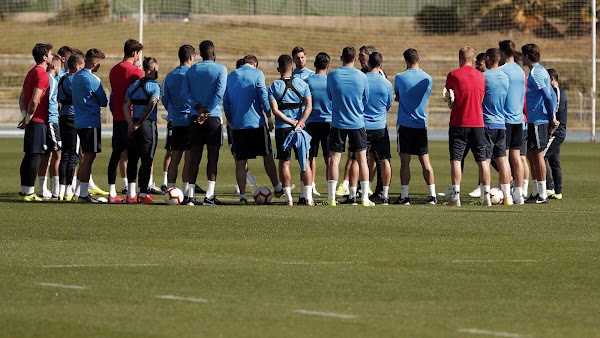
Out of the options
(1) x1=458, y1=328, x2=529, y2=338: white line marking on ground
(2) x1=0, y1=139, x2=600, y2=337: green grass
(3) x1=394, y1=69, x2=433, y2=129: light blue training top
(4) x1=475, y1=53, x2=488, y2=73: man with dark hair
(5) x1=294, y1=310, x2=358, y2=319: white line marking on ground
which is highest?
(4) x1=475, y1=53, x2=488, y2=73: man with dark hair

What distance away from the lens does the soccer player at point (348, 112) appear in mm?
17922

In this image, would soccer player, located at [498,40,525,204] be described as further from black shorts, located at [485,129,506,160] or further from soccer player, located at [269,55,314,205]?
soccer player, located at [269,55,314,205]

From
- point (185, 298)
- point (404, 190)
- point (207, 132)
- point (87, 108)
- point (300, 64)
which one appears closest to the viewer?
point (185, 298)

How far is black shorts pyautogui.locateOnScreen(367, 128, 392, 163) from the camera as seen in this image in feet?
61.7

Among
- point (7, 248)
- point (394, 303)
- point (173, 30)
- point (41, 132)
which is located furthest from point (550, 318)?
point (173, 30)

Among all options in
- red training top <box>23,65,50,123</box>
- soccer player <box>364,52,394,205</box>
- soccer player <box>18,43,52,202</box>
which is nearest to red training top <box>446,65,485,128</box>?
soccer player <box>364,52,394,205</box>

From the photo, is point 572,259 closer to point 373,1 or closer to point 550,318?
point 550,318

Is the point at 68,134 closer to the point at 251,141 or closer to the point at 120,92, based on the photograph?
the point at 120,92

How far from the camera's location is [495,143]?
18484 millimetres

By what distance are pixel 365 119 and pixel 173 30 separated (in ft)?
135

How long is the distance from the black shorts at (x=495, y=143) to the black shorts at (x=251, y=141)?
3029 mm

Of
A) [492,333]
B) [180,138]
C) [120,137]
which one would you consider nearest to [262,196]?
[180,138]

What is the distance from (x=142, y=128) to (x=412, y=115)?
3802mm

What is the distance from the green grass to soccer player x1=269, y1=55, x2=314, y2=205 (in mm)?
703
